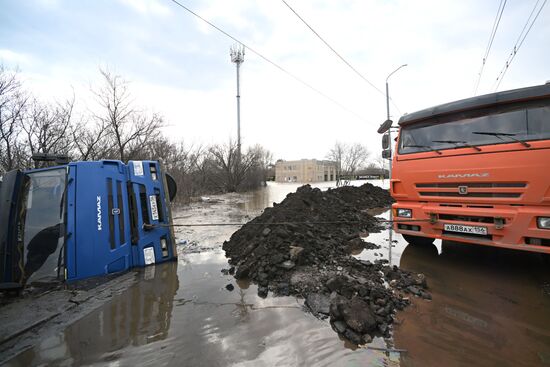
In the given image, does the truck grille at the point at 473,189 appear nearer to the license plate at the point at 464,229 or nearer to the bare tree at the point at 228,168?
the license plate at the point at 464,229

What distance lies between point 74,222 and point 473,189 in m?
5.84

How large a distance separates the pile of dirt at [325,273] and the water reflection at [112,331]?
4.10ft

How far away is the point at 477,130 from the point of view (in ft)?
13.1

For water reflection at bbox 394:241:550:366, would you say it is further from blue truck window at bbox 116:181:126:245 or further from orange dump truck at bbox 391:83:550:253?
blue truck window at bbox 116:181:126:245

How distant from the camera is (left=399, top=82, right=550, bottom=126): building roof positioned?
3527mm

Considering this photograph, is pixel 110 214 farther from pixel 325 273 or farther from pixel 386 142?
pixel 386 142

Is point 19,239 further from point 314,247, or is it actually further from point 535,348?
point 535,348

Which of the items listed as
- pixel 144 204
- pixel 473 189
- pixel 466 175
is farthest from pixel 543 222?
pixel 144 204

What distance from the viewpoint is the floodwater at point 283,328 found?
2311mm

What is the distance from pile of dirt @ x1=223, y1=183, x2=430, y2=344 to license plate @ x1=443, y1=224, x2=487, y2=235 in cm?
93

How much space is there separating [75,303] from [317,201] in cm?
709

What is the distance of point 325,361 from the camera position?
2.25 meters

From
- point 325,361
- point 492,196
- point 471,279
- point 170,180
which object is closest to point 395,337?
point 325,361

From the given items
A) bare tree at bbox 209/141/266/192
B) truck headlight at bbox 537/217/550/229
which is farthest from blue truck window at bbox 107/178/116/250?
bare tree at bbox 209/141/266/192
